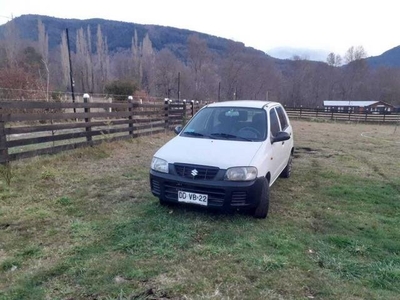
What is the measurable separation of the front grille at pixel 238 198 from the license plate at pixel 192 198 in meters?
0.33

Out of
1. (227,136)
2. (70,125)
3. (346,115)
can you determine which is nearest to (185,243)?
(227,136)

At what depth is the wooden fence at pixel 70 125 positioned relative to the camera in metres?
5.42

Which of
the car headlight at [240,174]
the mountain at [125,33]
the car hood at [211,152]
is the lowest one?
the car headlight at [240,174]

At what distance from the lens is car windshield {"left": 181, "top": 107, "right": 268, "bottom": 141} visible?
414cm

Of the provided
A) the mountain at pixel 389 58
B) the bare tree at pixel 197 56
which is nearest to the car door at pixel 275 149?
the bare tree at pixel 197 56

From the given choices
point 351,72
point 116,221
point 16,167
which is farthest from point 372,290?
point 351,72

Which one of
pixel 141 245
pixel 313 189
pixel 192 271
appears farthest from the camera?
pixel 313 189

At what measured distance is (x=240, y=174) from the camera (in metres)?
3.33

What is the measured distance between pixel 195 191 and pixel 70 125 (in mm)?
4844

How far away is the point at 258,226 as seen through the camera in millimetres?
3439

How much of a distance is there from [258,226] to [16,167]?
15.3 ft

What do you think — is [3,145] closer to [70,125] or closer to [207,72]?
[70,125]

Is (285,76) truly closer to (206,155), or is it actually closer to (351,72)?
(351,72)

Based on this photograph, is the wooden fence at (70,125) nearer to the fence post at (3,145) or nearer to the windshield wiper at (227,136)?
the fence post at (3,145)
